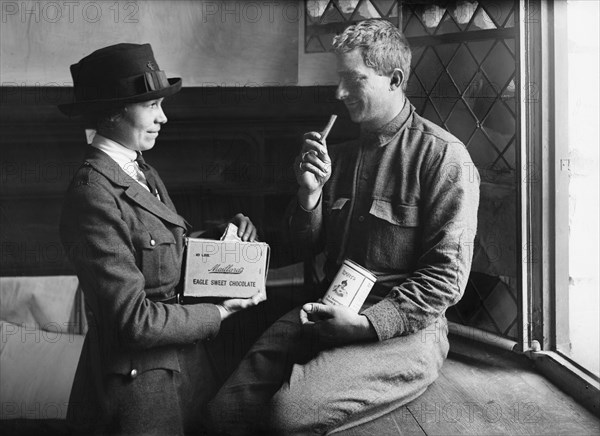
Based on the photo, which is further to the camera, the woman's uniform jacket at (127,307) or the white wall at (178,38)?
the white wall at (178,38)

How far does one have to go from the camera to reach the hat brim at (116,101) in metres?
1.38

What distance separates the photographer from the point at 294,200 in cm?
153

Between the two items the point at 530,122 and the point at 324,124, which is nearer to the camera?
the point at 324,124

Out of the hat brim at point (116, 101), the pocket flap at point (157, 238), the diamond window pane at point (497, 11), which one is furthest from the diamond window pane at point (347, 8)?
the pocket flap at point (157, 238)

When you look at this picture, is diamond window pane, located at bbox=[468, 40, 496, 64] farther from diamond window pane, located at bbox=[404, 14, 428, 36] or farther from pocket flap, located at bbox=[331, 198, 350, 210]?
pocket flap, located at bbox=[331, 198, 350, 210]

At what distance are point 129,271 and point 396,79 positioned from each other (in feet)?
2.52

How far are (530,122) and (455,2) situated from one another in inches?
14.4

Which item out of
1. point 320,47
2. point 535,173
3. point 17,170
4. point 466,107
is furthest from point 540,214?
point 17,170

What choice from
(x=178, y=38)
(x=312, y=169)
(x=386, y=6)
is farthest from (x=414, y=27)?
(x=178, y=38)

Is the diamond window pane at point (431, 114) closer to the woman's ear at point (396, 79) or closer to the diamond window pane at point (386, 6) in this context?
the woman's ear at point (396, 79)

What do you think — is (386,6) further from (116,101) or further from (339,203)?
(116,101)

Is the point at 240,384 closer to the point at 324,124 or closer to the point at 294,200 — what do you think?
the point at 294,200

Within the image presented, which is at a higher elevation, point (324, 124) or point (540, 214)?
point (324, 124)

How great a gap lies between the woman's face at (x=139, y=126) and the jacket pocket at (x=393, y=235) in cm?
54
